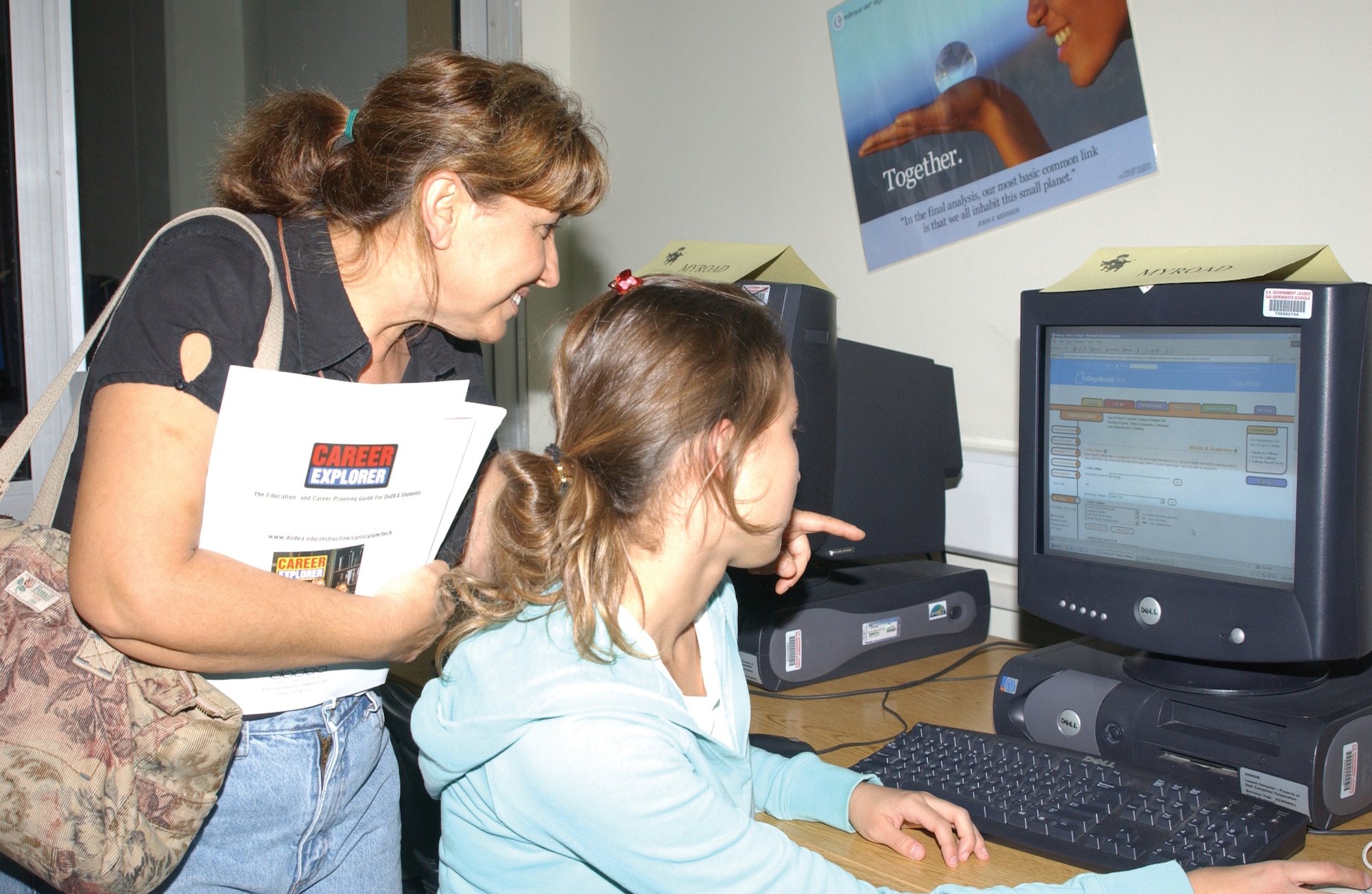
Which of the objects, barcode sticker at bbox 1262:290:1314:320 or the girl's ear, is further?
barcode sticker at bbox 1262:290:1314:320

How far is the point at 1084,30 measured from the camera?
1398 mm

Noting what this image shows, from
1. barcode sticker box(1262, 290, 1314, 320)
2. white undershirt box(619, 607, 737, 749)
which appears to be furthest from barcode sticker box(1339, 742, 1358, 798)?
white undershirt box(619, 607, 737, 749)

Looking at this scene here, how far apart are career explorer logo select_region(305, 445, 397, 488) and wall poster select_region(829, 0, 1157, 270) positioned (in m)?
1.03

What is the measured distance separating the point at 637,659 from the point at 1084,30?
112cm

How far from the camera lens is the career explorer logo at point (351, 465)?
87 centimetres

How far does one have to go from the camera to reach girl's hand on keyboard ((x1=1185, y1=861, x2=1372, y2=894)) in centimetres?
73

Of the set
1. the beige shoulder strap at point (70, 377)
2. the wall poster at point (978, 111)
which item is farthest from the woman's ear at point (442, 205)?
the wall poster at point (978, 111)

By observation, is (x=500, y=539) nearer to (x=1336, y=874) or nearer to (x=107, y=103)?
(x=1336, y=874)

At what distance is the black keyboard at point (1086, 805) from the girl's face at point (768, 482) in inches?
11.5

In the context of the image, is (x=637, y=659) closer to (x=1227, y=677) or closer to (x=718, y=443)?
(x=718, y=443)

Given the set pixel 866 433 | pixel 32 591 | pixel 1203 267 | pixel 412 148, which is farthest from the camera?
pixel 866 433

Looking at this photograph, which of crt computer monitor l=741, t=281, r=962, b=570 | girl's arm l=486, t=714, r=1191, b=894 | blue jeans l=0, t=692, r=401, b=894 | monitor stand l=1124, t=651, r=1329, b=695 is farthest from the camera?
crt computer monitor l=741, t=281, r=962, b=570

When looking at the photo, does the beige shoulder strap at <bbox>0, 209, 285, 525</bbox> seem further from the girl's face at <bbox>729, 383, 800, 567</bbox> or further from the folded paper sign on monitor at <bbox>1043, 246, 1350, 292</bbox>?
the folded paper sign on monitor at <bbox>1043, 246, 1350, 292</bbox>

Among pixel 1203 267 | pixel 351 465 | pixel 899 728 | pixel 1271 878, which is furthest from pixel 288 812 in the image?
pixel 1203 267
